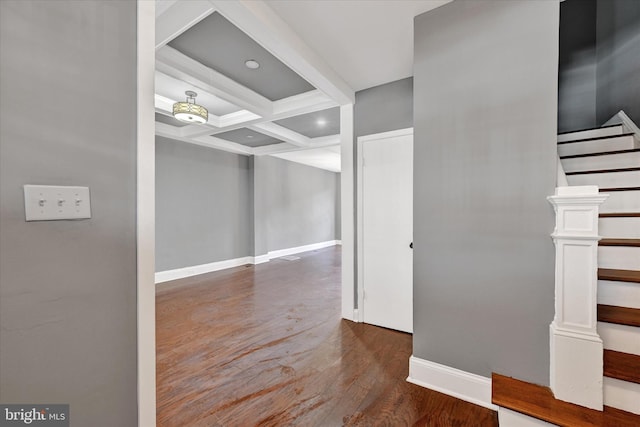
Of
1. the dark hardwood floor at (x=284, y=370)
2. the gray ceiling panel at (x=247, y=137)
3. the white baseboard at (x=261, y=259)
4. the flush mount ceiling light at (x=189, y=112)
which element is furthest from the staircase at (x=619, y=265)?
the white baseboard at (x=261, y=259)

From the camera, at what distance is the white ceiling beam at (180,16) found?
1854mm

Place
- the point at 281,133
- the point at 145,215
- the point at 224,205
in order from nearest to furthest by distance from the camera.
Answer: the point at 145,215, the point at 281,133, the point at 224,205

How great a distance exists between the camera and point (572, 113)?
2934mm

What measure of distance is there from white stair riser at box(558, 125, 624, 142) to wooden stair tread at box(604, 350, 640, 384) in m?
1.91

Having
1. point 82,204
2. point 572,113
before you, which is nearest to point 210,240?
point 82,204

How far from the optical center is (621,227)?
62.3 inches

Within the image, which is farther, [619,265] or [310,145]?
[310,145]

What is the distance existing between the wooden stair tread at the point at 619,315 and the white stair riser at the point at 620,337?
0.04 m

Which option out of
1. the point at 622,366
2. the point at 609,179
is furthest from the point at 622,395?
the point at 609,179

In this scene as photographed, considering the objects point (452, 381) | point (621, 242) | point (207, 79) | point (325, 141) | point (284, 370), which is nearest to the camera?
point (621, 242)

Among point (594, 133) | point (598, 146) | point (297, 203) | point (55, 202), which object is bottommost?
point (55, 202)

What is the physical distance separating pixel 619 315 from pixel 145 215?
7.97ft

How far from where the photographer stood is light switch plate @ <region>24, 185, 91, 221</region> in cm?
90

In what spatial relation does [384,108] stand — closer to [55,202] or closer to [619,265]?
[619,265]
